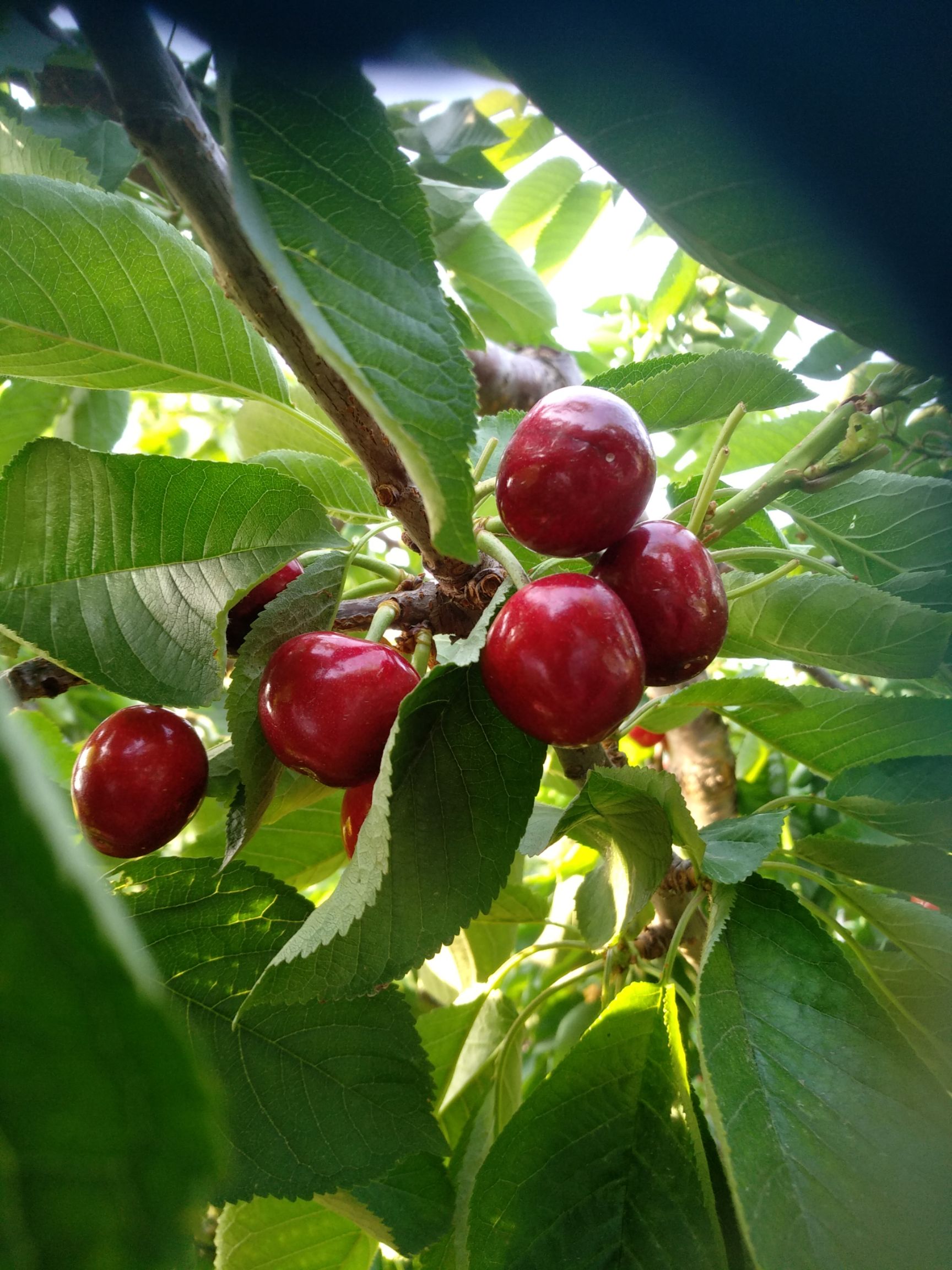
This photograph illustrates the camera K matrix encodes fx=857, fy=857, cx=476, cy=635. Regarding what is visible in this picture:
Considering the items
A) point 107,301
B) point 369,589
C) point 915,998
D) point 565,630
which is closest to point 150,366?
point 107,301

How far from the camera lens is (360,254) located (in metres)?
0.43

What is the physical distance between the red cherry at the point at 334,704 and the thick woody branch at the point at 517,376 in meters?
1.23

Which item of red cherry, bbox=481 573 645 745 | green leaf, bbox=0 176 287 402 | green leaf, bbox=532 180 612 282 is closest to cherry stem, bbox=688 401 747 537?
red cherry, bbox=481 573 645 745

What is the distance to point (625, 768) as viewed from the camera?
2.13 ft

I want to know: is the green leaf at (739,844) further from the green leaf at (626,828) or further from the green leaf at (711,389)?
the green leaf at (711,389)

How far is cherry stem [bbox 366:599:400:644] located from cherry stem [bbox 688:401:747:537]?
28 cm

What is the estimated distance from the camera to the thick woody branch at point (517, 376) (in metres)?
1.95

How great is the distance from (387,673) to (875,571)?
2.09 ft

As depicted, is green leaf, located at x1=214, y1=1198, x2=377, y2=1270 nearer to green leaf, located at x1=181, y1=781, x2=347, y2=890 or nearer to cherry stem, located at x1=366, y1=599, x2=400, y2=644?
green leaf, located at x1=181, y1=781, x2=347, y2=890

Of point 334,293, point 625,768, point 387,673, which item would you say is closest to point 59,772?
point 387,673

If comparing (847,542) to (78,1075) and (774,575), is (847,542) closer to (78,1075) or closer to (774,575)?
(774,575)

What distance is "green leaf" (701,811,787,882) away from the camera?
2.21 ft

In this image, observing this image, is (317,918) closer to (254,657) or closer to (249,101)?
(254,657)

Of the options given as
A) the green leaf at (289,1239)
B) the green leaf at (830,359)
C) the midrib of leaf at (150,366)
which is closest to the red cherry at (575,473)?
the green leaf at (830,359)
